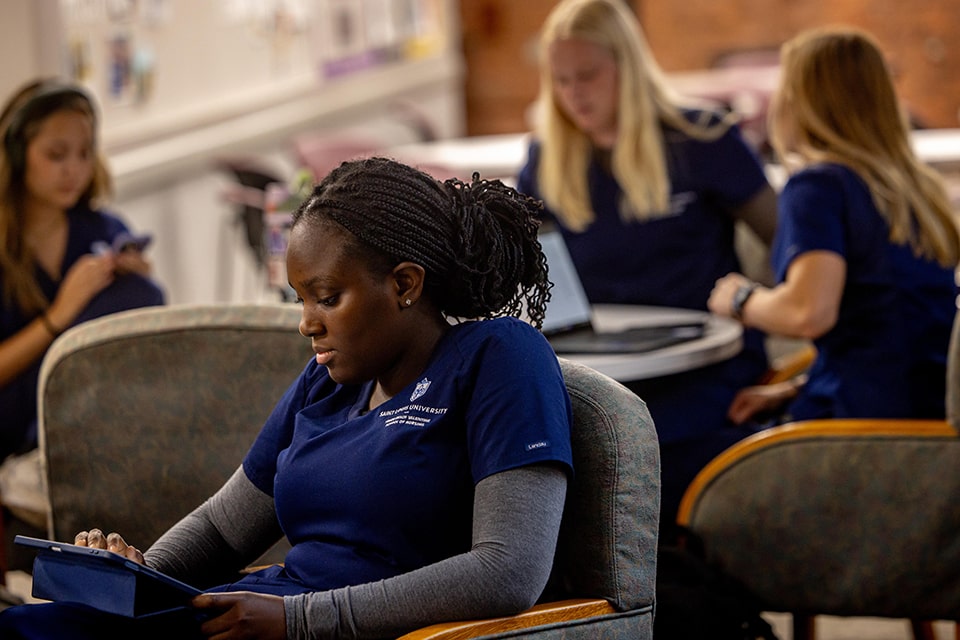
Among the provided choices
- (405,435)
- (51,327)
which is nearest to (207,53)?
(51,327)

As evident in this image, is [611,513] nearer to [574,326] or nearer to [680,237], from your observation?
[574,326]

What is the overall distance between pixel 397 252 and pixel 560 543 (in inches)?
17.3

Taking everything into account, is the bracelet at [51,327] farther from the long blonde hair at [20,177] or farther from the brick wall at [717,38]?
the brick wall at [717,38]

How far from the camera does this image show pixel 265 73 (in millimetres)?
6828

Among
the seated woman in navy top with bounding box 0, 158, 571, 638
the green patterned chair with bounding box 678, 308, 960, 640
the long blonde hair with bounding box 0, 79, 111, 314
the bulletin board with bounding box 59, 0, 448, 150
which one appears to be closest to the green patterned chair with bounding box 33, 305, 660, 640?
the seated woman in navy top with bounding box 0, 158, 571, 638

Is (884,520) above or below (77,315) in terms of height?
below

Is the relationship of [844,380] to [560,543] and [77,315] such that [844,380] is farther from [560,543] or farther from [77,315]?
[77,315]

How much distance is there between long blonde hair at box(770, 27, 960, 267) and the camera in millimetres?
2715

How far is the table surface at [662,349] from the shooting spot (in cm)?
265

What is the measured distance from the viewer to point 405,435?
5.31 ft

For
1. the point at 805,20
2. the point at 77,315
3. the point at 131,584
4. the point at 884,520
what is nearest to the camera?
the point at 131,584

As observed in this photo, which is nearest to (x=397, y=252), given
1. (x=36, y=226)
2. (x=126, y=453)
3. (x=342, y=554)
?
(x=342, y=554)

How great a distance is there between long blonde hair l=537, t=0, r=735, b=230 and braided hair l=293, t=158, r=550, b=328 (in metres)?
1.49

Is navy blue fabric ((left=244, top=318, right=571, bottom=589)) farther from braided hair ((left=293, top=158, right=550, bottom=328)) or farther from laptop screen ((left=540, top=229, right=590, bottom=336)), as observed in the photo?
laptop screen ((left=540, top=229, right=590, bottom=336))
